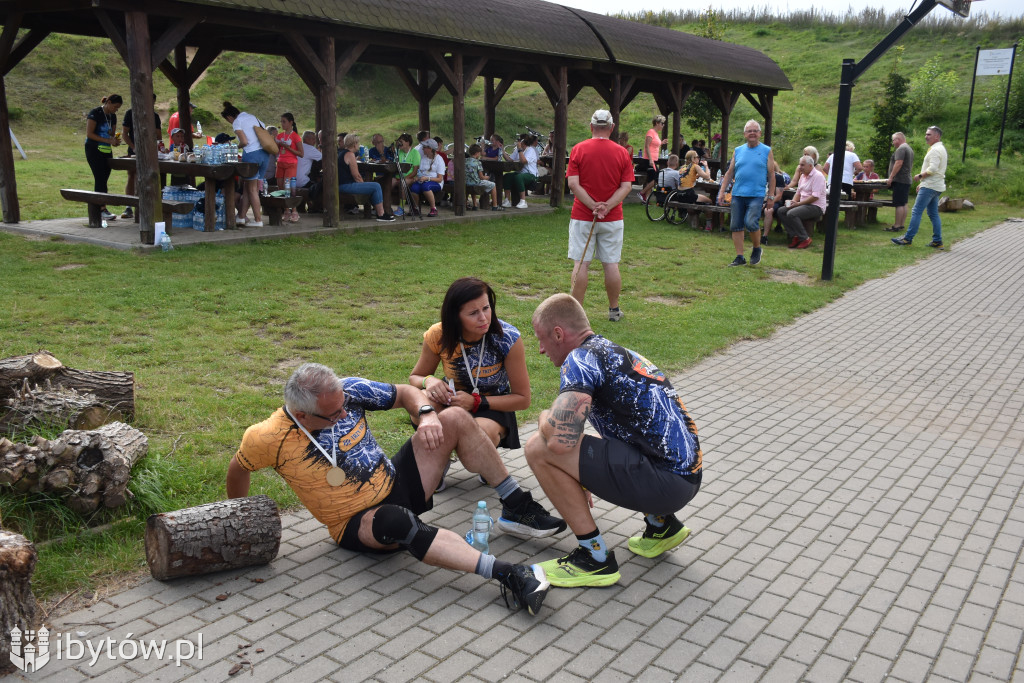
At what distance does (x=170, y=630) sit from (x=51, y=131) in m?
28.3

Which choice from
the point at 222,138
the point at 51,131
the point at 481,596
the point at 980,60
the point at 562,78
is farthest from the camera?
the point at 51,131

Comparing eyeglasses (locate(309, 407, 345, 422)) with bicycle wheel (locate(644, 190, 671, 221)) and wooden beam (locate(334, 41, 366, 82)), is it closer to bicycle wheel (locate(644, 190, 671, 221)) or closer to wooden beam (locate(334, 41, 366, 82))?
wooden beam (locate(334, 41, 366, 82))

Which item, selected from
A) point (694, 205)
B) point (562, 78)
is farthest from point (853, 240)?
point (562, 78)

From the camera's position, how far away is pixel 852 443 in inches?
221

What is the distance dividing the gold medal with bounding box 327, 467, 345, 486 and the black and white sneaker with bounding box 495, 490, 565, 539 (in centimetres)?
89

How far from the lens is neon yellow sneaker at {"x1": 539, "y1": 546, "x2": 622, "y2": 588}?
3678 millimetres

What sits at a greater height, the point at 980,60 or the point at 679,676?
the point at 980,60

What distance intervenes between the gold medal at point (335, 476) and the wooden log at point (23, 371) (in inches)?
84.6

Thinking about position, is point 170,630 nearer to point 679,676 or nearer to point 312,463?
point 312,463

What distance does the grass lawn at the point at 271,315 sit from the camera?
4.40 meters

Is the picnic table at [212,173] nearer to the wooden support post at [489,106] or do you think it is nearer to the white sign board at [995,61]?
the wooden support post at [489,106]

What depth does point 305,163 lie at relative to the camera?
14062 millimetres

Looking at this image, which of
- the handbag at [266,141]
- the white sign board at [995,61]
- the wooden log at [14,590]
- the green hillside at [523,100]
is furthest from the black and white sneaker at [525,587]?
the white sign board at [995,61]

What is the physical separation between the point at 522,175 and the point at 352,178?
4434mm
